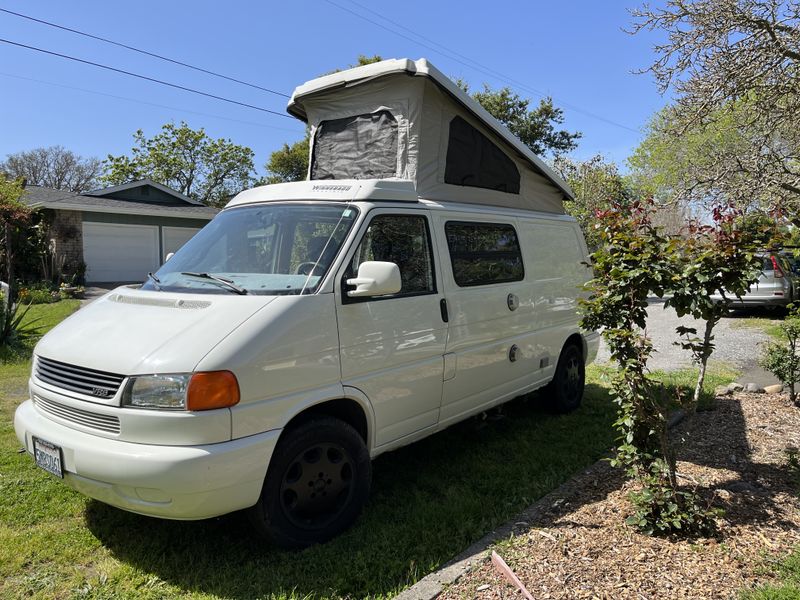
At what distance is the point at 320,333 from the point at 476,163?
2.72 m

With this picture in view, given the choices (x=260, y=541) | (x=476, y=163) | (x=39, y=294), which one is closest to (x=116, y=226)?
(x=39, y=294)

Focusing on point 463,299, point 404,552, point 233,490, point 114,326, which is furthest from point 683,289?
point 114,326

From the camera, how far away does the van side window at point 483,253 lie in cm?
450

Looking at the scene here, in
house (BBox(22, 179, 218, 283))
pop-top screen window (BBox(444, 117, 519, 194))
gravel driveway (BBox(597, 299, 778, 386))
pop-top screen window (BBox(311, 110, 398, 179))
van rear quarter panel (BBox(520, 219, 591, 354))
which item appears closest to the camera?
pop-top screen window (BBox(311, 110, 398, 179))

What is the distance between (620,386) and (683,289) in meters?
0.71

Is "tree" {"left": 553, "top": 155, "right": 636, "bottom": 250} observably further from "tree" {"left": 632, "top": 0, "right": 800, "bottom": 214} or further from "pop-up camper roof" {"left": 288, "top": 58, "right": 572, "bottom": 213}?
"pop-up camper roof" {"left": 288, "top": 58, "right": 572, "bottom": 213}

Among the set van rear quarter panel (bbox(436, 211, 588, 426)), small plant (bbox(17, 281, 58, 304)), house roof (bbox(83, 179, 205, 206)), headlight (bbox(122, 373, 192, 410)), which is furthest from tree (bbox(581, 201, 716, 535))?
house roof (bbox(83, 179, 205, 206))

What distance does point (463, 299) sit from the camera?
174 inches

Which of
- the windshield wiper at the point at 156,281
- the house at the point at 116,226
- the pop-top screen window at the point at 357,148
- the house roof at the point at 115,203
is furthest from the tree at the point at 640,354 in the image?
the house roof at the point at 115,203

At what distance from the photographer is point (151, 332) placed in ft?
10.1

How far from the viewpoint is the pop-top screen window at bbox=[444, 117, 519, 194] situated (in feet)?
16.4

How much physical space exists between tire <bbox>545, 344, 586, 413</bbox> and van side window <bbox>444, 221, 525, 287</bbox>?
1.32 m

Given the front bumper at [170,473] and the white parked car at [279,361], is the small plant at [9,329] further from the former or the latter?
the front bumper at [170,473]

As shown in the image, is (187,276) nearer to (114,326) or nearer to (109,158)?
(114,326)
